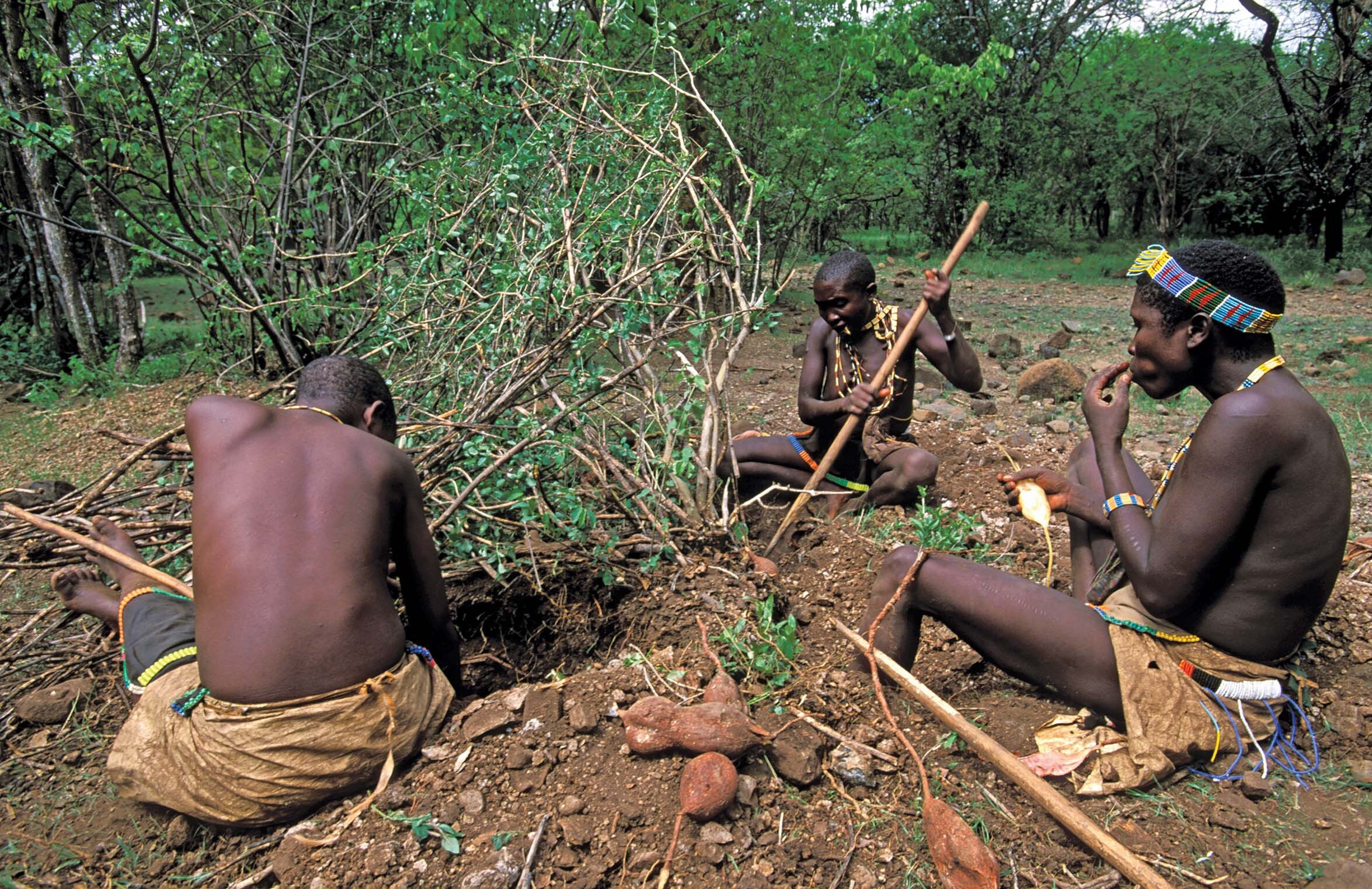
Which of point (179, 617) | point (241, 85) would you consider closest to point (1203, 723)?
point (179, 617)

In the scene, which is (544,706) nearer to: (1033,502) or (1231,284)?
(1033,502)

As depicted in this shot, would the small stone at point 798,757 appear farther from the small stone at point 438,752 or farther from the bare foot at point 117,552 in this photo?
the bare foot at point 117,552

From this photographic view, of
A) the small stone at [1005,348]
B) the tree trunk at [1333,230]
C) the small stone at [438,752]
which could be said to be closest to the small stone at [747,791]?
the small stone at [438,752]

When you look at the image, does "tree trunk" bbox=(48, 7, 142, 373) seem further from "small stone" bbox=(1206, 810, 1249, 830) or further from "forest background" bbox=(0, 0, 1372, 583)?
"small stone" bbox=(1206, 810, 1249, 830)

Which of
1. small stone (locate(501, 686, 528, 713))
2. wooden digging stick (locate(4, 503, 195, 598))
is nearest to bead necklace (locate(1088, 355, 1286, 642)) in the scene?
small stone (locate(501, 686, 528, 713))

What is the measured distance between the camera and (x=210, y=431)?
208cm

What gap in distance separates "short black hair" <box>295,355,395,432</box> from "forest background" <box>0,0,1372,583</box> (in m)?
0.54

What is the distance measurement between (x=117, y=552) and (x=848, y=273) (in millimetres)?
3039

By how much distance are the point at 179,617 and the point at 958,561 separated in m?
2.22

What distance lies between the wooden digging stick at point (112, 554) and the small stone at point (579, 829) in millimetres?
1393

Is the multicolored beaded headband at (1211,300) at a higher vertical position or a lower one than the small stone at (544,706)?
higher

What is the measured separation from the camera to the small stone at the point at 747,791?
2.00m

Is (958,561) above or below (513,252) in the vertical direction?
below

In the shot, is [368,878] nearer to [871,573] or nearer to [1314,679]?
[871,573]
